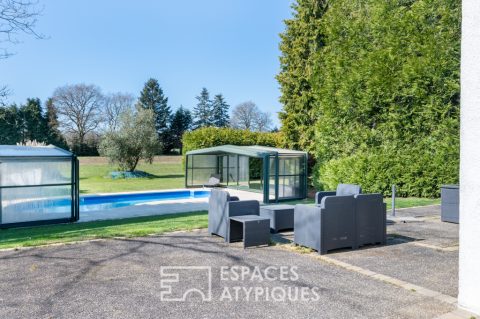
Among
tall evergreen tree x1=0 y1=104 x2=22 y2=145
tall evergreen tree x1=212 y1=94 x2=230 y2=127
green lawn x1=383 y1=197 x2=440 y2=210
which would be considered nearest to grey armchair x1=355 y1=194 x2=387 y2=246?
green lawn x1=383 y1=197 x2=440 y2=210

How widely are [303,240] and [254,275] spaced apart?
6.06 feet

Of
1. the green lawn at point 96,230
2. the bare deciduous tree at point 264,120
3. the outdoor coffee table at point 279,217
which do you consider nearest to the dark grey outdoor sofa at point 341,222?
the outdoor coffee table at point 279,217

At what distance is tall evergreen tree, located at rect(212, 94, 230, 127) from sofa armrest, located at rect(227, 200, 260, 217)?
6142 cm

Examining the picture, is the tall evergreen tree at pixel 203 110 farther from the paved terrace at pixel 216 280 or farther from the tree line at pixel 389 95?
the paved terrace at pixel 216 280

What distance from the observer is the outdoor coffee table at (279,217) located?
26.5 feet

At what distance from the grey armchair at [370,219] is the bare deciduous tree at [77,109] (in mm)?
47838

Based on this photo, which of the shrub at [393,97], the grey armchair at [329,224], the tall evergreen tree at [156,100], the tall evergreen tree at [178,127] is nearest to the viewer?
the grey armchair at [329,224]

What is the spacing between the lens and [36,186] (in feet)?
32.3

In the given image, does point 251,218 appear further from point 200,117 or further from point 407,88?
point 200,117

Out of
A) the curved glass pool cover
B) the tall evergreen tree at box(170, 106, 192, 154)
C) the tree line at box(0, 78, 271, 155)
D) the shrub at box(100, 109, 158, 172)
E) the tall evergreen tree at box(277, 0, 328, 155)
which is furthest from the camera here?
the tall evergreen tree at box(170, 106, 192, 154)

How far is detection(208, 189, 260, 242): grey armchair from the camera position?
23.8ft

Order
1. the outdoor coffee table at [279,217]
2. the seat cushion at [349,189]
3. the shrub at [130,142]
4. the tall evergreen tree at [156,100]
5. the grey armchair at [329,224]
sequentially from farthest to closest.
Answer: the tall evergreen tree at [156,100], the shrub at [130,142], the seat cushion at [349,189], the outdoor coffee table at [279,217], the grey armchair at [329,224]

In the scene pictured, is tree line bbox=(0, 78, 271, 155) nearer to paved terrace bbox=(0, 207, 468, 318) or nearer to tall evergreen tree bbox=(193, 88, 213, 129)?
tall evergreen tree bbox=(193, 88, 213, 129)

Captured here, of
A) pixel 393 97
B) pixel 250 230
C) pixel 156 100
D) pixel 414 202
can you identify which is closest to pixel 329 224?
pixel 250 230
